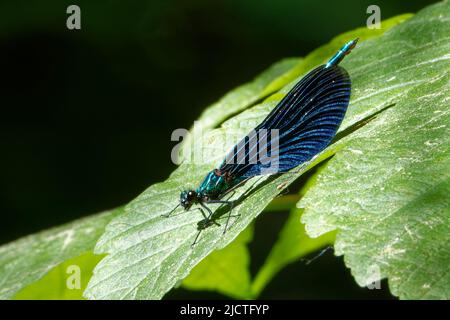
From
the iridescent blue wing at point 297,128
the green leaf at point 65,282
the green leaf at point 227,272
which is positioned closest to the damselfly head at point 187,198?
the iridescent blue wing at point 297,128

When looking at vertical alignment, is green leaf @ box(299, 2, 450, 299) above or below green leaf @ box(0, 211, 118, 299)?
above

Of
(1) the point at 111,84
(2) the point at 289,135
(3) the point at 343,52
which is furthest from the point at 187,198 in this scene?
(1) the point at 111,84

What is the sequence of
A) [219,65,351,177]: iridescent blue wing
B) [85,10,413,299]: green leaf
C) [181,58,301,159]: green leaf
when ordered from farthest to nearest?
[181,58,301,159]: green leaf < [219,65,351,177]: iridescent blue wing < [85,10,413,299]: green leaf

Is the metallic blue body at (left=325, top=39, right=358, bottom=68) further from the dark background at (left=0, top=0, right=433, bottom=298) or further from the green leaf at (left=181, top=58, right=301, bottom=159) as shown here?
the dark background at (left=0, top=0, right=433, bottom=298)

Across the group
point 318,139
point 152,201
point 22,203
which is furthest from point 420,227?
point 22,203

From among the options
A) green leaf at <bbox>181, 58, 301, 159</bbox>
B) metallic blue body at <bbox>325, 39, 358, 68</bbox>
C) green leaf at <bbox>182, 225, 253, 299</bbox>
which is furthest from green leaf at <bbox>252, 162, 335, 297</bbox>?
metallic blue body at <bbox>325, 39, 358, 68</bbox>

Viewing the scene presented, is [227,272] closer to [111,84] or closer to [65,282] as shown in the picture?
[65,282]

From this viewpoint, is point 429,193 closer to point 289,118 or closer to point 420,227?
point 420,227
